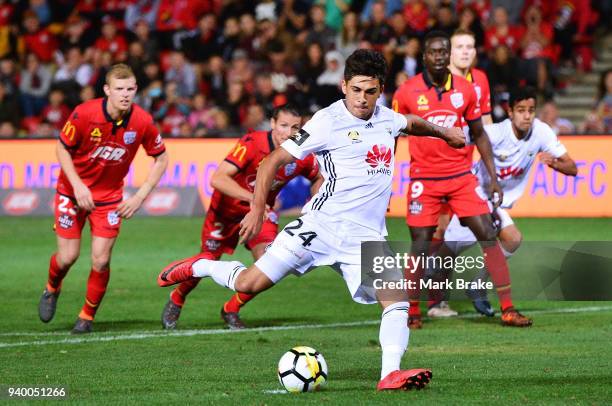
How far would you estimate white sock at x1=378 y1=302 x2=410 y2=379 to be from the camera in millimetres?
7410

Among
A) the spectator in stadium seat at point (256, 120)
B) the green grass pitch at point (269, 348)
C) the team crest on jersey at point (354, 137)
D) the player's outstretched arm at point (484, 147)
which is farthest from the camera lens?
the spectator in stadium seat at point (256, 120)

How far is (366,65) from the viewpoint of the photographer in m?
7.52

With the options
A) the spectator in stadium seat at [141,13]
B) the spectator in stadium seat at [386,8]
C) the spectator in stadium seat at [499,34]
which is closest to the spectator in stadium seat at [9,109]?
the spectator in stadium seat at [141,13]

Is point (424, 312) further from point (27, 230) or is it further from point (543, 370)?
point (27, 230)

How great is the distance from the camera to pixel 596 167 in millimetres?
17859

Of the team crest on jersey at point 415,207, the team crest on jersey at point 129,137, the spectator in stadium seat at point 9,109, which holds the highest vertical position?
the team crest on jersey at point 129,137

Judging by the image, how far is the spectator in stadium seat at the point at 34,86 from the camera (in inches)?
928

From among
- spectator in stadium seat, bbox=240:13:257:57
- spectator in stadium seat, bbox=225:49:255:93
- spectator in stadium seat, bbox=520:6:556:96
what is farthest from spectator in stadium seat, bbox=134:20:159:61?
spectator in stadium seat, bbox=520:6:556:96

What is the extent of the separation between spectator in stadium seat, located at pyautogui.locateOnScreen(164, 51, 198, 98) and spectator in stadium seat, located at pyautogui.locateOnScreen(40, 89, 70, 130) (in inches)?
77.8

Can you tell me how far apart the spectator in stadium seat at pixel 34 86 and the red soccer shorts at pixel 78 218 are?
44.1 ft

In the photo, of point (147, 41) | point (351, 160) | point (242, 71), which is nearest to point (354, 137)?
point (351, 160)

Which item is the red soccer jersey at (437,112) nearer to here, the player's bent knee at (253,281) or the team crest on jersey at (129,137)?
the team crest on jersey at (129,137)

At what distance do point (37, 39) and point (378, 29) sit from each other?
7.81 m
